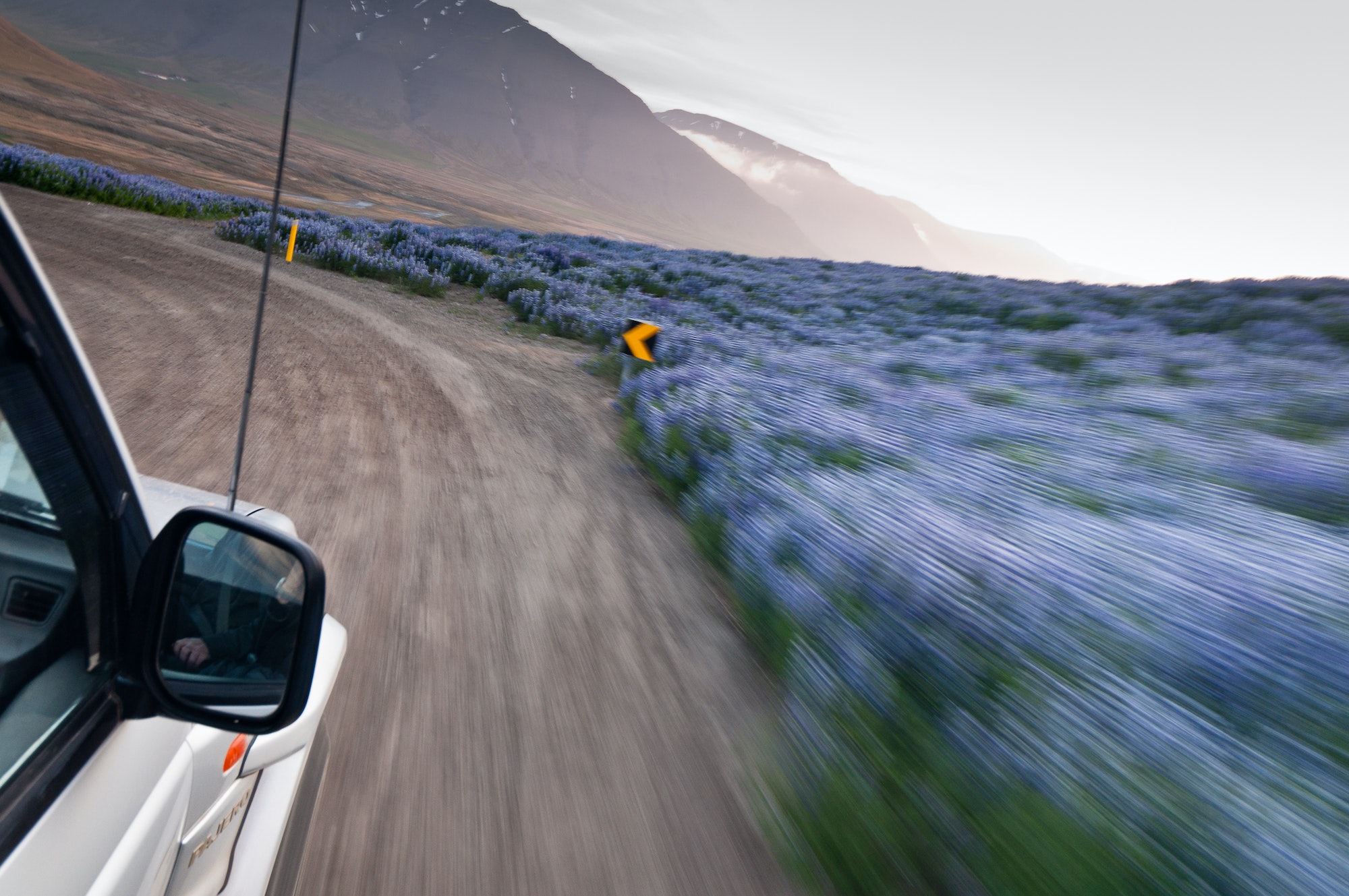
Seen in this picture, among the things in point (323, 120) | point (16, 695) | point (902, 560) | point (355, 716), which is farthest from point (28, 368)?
point (323, 120)

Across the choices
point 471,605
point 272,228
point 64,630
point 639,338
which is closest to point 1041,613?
point 272,228

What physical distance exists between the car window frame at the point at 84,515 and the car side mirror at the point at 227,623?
0.05 metres

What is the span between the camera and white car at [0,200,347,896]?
0.91m

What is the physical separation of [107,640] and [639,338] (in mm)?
7317

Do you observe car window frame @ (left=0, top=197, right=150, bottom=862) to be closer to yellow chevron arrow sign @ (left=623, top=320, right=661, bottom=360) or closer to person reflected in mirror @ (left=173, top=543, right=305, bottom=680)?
person reflected in mirror @ (left=173, top=543, right=305, bottom=680)

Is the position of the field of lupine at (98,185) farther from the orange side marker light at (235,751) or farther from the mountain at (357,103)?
the mountain at (357,103)

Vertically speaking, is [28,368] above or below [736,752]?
above

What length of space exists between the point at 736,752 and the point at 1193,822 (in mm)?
1669

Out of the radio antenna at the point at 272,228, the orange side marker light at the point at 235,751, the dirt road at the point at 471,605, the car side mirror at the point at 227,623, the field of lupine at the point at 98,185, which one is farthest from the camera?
the field of lupine at the point at 98,185

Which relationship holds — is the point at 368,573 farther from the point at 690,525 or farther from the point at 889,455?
the point at 889,455

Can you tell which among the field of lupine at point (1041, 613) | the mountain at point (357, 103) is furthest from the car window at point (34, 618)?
the mountain at point (357, 103)

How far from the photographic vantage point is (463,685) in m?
3.14

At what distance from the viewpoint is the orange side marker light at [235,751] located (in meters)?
1.42

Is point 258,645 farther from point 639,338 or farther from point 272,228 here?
point 639,338
